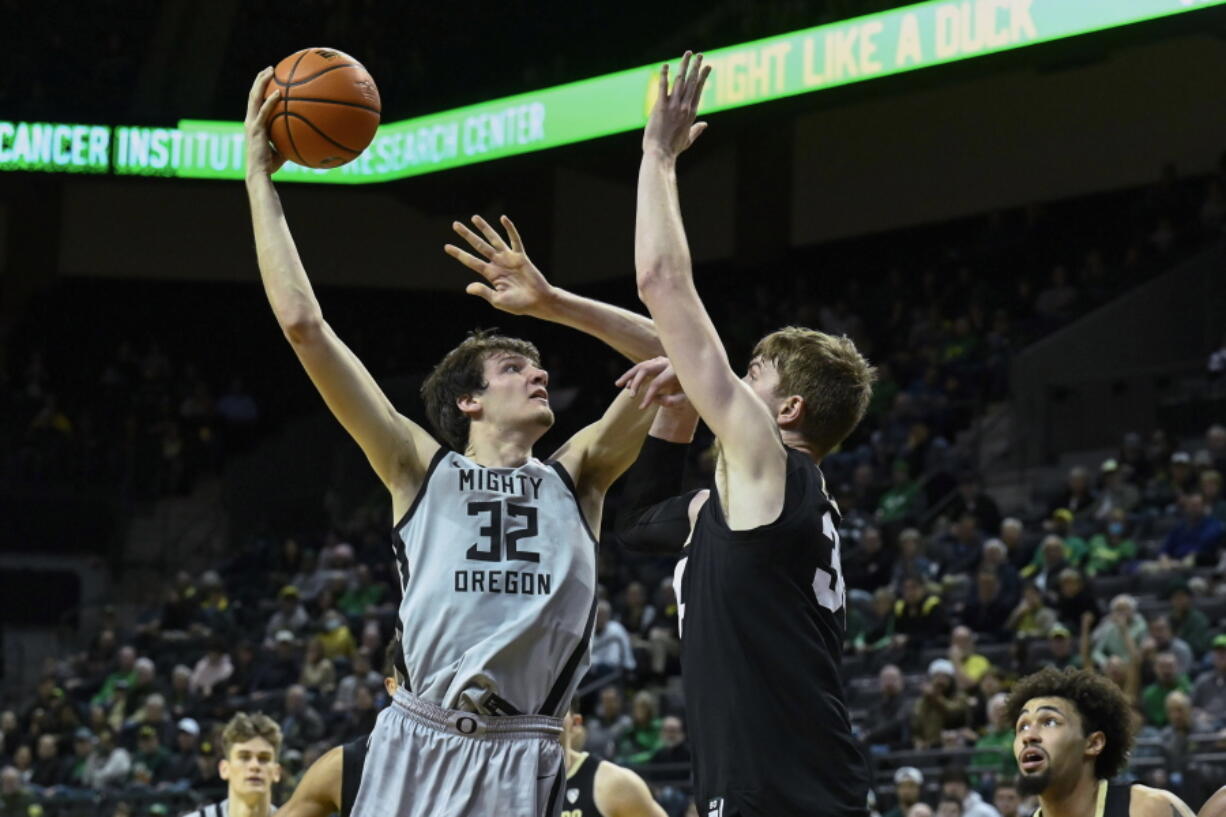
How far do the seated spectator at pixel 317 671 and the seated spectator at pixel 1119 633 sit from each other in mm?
6750

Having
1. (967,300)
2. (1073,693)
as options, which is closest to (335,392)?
(1073,693)

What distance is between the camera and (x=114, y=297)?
82.8 ft

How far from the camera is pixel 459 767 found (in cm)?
433

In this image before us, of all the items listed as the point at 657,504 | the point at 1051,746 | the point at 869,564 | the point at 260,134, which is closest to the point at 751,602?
the point at 657,504

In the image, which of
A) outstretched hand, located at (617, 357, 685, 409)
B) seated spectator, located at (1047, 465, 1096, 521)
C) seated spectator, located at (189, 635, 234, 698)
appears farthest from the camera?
seated spectator, located at (189, 635, 234, 698)

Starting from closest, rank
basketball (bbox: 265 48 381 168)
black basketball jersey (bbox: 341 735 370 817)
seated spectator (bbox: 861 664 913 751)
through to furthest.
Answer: basketball (bbox: 265 48 381 168) → black basketball jersey (bbox: 341 735 370 817) → seated spectator (bbox: 861 664 913 751)

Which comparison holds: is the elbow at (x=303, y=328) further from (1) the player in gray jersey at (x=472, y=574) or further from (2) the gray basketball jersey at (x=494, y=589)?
(2) the gray basketball jersey at (x=494, y=589)

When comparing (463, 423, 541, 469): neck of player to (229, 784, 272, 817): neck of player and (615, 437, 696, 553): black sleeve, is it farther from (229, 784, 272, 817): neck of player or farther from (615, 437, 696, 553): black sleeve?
(229, 784, 272, 817): neck of player

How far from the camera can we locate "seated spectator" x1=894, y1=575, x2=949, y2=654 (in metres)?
12.8

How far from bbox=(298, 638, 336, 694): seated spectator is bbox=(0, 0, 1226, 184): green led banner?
4121 millimetres

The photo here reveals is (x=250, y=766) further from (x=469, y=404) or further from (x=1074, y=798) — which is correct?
(x=1074, y=798)

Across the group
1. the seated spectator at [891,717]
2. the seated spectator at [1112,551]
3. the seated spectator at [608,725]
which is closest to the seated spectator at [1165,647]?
the seated spectator at [891,717]

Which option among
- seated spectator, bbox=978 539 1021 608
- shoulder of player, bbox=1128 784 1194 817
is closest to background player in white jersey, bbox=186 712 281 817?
shoulder of player, bbox=1128 784 1194 817

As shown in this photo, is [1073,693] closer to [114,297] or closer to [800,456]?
[800,456]
